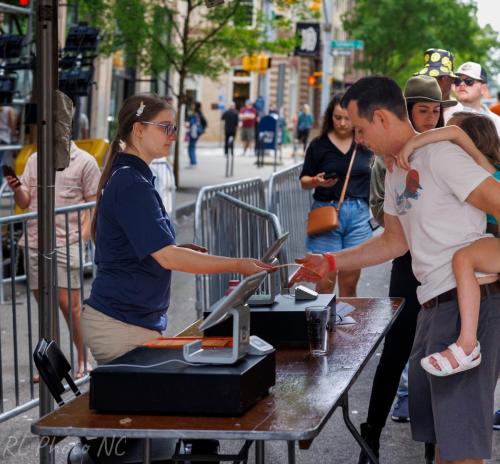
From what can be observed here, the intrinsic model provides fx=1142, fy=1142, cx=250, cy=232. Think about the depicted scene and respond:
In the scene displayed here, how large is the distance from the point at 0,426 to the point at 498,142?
143 inches

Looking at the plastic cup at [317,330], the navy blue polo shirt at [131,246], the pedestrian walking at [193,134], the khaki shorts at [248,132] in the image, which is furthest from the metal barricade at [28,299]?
the khaki shorts at [248,132]

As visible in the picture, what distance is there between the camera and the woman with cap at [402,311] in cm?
587

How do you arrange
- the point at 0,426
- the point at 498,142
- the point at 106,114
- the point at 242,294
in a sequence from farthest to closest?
1. the point at 106,114
2. the point at 0,426
3. the point at 498,142
4. the point at 242,294

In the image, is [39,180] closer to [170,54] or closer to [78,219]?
[78,219]

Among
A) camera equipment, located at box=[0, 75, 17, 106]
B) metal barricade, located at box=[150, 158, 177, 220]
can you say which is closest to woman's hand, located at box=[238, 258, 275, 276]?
metal barricade, located at box=[150, 158, 177, 220]

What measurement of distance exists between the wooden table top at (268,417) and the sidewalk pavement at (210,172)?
50.1 ft

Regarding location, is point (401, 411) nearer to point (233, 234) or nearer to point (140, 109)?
point (233, 234)

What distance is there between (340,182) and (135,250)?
4.03 m

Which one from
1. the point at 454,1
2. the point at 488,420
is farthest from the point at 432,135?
the point at 454,1

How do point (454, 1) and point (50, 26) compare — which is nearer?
point (50, 26)

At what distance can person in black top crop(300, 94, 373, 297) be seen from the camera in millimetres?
8289

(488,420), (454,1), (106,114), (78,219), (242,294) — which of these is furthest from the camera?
(454,1)

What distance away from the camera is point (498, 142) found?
481cm

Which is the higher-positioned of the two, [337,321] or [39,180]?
[39,180]
